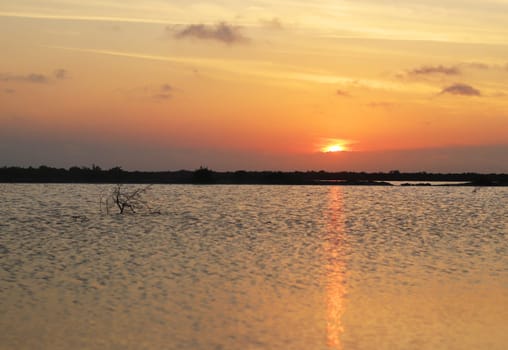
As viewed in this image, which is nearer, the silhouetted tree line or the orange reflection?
the orange reflection

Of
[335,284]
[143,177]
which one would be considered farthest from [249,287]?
[143,177]

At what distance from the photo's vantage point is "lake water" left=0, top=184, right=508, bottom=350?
13.6 m

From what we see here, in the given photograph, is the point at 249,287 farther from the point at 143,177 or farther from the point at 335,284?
the point at 143,177

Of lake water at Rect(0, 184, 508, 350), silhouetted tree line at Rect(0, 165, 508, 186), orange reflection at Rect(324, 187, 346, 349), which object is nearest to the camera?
lake water at Rect(0, 184, 508, 350)

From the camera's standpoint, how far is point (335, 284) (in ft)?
65.2

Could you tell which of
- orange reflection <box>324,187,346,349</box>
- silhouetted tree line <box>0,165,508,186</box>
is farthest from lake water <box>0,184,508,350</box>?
silhouetted tree line <box>0,165,508,186</box>

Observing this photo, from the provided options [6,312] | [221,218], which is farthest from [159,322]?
[221,218]

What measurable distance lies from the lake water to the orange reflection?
0.18 ft

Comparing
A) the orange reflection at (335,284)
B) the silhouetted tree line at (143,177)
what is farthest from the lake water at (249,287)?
the silhouetted tree line at (143,177)

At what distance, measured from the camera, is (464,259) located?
85.6ft

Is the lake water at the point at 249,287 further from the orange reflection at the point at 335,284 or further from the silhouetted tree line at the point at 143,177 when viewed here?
the silhouetted tree line at the point at 143,177

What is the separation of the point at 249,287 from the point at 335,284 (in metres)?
2.59

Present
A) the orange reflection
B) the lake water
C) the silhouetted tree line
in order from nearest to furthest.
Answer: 1. the lake water
2. the orange reflection
3. the silhouetted tree line

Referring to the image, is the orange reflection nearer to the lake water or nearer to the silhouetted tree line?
the lake water
